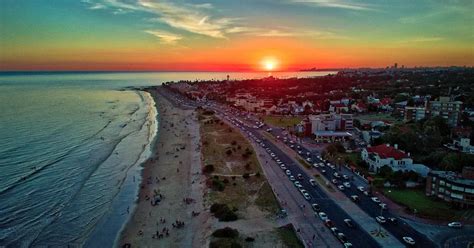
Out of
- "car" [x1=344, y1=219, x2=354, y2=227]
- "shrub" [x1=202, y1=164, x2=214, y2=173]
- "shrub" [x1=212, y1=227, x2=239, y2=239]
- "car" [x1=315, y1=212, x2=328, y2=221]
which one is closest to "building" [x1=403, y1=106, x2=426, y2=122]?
"shrub" [x1=202, y1=164, x2=214, y2=173]

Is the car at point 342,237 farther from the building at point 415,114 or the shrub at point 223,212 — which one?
the building at point 415,114

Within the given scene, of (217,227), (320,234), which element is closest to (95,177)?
(217,227)

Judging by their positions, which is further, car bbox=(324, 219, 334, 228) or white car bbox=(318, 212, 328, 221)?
white car bbox=(318, 212, 328, 221)

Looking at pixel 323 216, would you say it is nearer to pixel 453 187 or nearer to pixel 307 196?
pixel 307 196

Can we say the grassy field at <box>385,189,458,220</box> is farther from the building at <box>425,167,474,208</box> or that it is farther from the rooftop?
the rooftop

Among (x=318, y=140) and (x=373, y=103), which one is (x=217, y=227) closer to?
(x=318, y=140)

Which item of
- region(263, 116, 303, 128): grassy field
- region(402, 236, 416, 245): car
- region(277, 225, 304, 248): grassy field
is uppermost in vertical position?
region(263, 116, 303, 128): grassy field

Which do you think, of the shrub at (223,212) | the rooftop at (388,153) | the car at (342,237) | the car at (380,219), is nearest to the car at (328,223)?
the car at (342,237)
